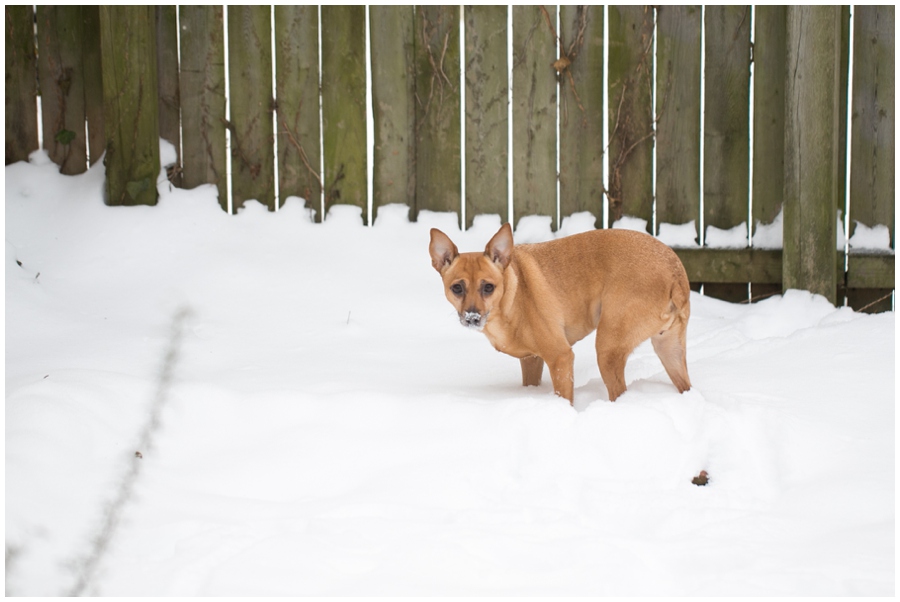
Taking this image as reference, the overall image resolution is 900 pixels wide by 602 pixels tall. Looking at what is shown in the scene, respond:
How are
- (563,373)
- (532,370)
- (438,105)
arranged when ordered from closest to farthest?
(563,373) < (532,370) < (438,105)

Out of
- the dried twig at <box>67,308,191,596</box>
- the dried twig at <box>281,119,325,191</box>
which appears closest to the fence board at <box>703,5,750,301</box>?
the dried twig at <box>281,119,325,191</box>

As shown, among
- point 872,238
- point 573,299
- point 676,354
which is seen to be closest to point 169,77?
point 573,299

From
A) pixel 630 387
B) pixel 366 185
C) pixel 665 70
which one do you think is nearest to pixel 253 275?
pixel 366 185

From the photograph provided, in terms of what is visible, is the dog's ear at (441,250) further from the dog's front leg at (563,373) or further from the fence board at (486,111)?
the fence board at (486,111)

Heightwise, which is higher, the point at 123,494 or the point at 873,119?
the point at 873,119

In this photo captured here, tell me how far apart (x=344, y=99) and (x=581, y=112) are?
1863 millimetres

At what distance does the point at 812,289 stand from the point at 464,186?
2.70m

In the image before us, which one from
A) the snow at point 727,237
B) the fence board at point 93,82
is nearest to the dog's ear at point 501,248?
the snow at point 727,237

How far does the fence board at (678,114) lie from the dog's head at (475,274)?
2519 mm

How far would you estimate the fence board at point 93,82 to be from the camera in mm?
6289

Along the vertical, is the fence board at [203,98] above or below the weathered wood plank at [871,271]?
above

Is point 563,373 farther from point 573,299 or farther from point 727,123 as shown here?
point 727,123

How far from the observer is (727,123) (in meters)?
6.02

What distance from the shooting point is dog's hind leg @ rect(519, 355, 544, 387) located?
4312 millimetres
